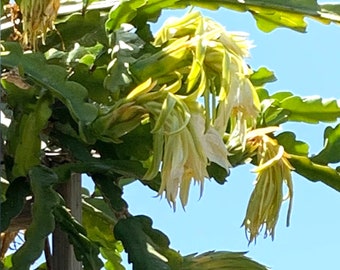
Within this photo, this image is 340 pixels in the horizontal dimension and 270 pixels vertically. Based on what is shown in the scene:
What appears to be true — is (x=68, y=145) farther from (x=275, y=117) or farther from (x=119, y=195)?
(x=275, y=117)

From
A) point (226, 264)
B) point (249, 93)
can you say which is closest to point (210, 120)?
point (249, 93)

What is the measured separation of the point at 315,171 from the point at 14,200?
1.10 feet

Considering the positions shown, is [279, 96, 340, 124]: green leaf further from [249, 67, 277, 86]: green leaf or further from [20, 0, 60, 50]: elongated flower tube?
[20, 0, 60, 50]: elongated flower tube

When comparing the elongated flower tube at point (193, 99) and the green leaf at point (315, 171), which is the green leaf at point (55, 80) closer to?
the elongated flower tube at point (193, 99)

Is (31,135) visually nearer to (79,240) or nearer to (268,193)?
(79,240)

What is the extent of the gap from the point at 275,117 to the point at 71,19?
0.25 metres

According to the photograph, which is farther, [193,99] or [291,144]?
[291,144]

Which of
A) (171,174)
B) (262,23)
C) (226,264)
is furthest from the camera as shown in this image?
(262,23)

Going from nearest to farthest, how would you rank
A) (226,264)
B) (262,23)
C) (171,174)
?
(171,174) < (226,264) < (262,23)

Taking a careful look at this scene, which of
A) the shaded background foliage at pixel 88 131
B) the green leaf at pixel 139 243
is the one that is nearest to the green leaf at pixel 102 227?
the shaded background foliage at pixel 88 131

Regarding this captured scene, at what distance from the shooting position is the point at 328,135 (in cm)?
111

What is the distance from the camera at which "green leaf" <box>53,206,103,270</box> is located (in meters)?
0.92

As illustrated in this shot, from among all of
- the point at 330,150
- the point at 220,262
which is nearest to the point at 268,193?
the point at 220,262

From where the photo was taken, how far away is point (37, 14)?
2.92 ft
